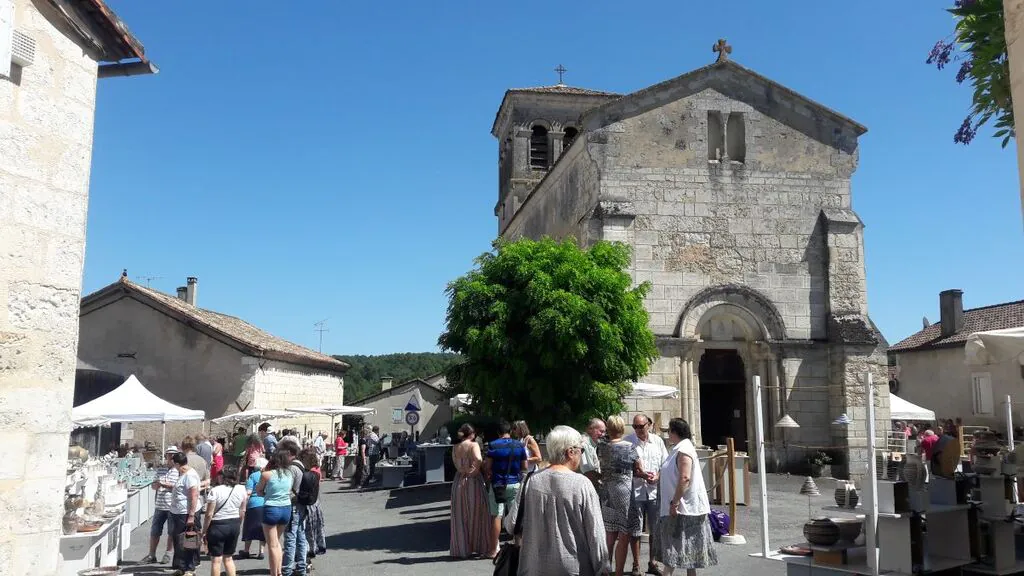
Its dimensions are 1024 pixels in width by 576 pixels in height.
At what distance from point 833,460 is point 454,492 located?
10379 mm

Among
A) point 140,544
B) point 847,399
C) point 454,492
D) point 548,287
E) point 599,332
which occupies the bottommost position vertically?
point 140,544

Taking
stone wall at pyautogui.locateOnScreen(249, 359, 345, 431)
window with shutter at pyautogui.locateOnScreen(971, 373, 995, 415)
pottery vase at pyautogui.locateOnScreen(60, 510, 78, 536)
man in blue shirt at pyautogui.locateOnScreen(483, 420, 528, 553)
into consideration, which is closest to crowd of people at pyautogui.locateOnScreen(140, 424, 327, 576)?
pottery vase at pyautogui.locateOnScreen(60, 510, 78, 536)

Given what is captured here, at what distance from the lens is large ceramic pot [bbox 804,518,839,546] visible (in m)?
7.16

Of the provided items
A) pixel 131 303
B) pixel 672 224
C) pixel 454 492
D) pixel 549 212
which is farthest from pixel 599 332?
pixel 131 303

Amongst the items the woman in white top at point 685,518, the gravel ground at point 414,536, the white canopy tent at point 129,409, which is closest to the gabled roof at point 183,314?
the white canopy tent at point 129,409

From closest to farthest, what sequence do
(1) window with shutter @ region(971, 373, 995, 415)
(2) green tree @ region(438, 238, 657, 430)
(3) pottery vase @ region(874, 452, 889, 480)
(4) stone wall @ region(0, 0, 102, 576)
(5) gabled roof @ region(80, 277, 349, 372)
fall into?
(4) stone wall @ region(0, 0, 102, 576)
(3) pottery vase @ region(874, 452, 889, 480)
(2) green tree @ region(438, 238, 657, 430)
(5) gabled roof @ region(80, 277, 349, 372)
(1) window with shutter @ region(971, 373, 995, 415)

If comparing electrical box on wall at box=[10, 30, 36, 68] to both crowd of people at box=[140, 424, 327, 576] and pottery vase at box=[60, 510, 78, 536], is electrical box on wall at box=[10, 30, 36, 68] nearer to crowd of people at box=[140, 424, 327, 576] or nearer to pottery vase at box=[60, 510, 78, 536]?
pottery vase at box=[60, 510, 78, 536]

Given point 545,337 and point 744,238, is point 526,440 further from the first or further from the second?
point 744,238

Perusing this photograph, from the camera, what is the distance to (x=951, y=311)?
31953 mm

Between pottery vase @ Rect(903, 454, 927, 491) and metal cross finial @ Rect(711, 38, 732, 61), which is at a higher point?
metal cross finial @ Rect(711, 38, 732, 61)

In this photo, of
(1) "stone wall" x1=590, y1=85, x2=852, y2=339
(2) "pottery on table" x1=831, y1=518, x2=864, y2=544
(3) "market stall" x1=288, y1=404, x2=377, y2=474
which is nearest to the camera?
(2) "pottery on table" x1=831, y1=518, x2=864, y2=544

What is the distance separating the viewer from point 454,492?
9.42 m

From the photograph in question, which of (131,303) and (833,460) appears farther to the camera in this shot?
(131,303)

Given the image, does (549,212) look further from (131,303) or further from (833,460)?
(131,303)
